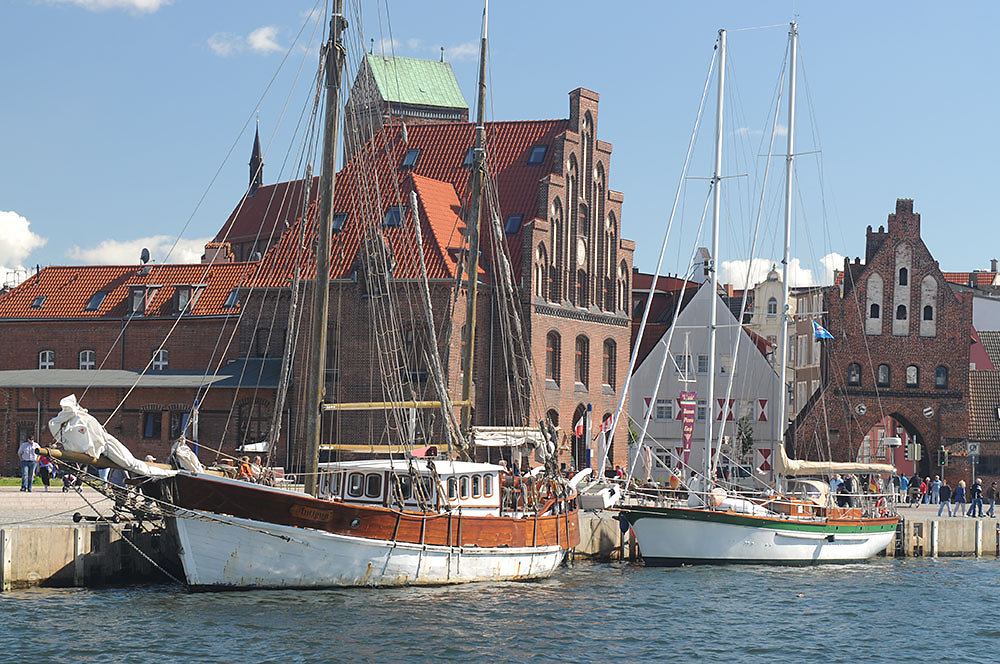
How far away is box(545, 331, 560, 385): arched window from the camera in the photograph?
2549 inches

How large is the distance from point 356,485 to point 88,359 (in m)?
39.2

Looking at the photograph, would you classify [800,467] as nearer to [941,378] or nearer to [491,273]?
[491,273]

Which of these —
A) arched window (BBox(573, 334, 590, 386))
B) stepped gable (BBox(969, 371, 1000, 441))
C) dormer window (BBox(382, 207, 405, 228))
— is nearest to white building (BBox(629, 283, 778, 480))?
stepped gable (BBox(969, 371, 1000, 441))

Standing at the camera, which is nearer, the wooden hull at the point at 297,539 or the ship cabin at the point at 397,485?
the wooden hull at the point at 297,539

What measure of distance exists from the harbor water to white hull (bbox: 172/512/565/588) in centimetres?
39

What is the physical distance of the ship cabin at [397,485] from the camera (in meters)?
36.3

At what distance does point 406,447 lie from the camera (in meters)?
37.3

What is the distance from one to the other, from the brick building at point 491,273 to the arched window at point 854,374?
1431 centimetres

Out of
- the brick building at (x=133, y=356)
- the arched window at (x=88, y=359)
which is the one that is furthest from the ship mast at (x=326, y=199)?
the arched window at (x=88, y=359)

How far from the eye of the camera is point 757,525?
4453 cm

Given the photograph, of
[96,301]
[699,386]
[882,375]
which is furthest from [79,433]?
[699,386]

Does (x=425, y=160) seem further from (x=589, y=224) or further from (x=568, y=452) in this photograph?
(x=568, y=452)

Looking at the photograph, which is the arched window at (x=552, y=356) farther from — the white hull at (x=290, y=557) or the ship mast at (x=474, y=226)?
the white hull at (x=290, y=557)

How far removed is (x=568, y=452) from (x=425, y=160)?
16195mm
